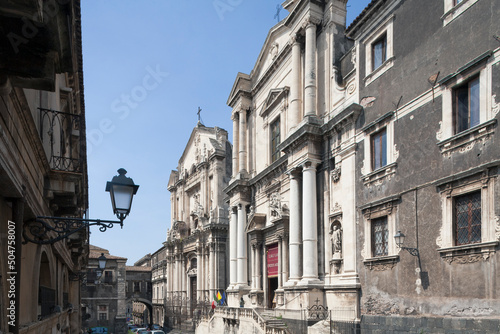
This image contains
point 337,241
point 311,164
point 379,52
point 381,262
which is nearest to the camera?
point 381,262

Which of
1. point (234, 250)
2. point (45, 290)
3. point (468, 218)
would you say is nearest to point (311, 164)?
point (468, 218)

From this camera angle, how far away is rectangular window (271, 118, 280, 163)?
80.6 ft

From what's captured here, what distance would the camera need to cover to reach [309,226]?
18484 millimetres

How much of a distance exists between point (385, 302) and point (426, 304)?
6.37 feet

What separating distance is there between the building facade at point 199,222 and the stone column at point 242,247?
28.5ft

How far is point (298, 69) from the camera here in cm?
2162

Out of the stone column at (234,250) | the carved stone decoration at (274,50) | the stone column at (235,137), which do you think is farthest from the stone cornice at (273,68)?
the stone column at (234,250)

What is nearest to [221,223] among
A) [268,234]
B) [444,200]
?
[268,234]

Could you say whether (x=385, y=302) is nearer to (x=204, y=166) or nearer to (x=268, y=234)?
(x=268, y=234)

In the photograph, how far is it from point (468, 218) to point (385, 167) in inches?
141

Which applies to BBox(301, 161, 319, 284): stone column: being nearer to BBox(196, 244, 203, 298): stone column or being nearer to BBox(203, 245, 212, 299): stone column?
BBox(203, 245, 212, 299): stone column

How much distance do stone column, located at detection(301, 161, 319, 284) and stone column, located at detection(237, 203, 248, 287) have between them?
8740 mm

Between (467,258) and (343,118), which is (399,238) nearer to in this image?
(467,258)

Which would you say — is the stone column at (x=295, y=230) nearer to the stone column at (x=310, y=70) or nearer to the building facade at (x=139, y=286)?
the stone column at (x=310, y=70)
